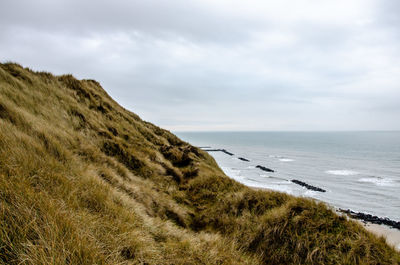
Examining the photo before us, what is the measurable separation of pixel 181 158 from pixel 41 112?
7828 mm

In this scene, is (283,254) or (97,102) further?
(97,102)

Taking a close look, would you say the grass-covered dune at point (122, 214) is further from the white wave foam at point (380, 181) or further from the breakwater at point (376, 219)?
the white wave foam at point (380, 181)

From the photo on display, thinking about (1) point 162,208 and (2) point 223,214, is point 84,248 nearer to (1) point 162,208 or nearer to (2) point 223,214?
(1) point 162,208

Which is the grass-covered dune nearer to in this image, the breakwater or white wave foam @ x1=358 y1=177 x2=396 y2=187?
the breakwater

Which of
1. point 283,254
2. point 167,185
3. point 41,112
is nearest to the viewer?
point 283,254

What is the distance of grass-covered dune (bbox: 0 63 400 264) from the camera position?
2885 millimetres

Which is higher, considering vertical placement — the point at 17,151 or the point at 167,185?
the point at 17,151

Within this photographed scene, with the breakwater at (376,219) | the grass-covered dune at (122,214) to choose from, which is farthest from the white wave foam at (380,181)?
the grass-covered dune at (122,214)

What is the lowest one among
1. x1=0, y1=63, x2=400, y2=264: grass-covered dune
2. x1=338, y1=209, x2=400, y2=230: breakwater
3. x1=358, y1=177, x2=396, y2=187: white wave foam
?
x1=338, y1=209, x2=400, y2=230: breakwater

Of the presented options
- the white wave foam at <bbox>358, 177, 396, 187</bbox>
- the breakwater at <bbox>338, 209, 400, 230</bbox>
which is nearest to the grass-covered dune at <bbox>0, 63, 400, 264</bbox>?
the breakwater at <bbox>338, 209, 400, 230</bbox>

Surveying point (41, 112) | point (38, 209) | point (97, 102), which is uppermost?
point (97, 102)

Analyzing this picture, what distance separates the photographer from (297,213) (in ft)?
19.8

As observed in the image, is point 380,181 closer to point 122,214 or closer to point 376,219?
point 376,219

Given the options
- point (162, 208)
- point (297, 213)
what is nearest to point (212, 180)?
point (162, 208)
